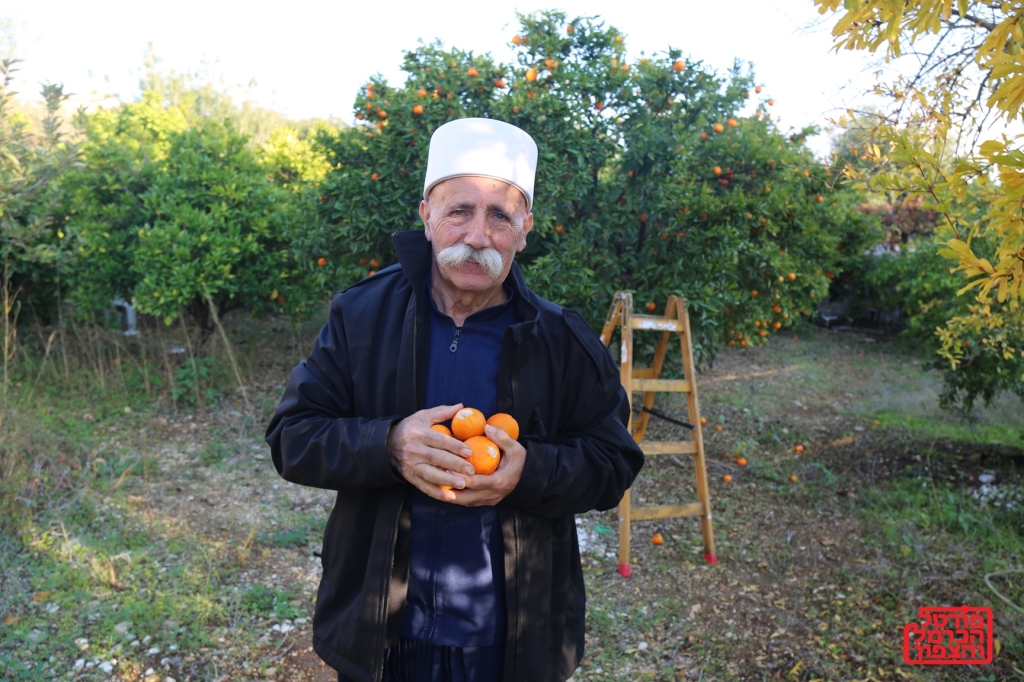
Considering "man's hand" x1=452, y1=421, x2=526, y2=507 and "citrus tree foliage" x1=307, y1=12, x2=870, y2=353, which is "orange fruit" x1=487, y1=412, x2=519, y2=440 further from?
"citrus tree foliage" x1=307, y1=12, x2=870, y2=353

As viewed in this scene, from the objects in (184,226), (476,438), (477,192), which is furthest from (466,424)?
(184,226)

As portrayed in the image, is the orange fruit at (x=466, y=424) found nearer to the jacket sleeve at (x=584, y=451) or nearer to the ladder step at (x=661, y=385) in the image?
the jacket sleeve at (x=584, y=451)

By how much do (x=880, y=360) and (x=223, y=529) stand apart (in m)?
10.7

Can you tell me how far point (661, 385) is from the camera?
15.1 ft

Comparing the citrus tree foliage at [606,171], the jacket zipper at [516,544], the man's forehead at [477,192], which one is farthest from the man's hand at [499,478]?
the citrus tree foliage at [606,171]

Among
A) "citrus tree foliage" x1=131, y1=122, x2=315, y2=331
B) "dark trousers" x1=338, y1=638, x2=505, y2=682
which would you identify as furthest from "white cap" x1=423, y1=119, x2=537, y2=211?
"citrus tree foliage" x1=131, y1=122, x2=315, y2=331

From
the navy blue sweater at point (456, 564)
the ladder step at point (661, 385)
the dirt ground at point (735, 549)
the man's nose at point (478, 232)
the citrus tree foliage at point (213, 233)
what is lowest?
the dirt ground at point (735, 549)

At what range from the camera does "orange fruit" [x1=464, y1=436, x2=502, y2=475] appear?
1632 mm

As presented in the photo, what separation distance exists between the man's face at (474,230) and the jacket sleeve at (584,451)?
0.86 ft

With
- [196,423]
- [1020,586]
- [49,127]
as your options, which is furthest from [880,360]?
[49,127]

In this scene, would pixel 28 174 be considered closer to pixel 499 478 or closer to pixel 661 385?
pixel 661 385

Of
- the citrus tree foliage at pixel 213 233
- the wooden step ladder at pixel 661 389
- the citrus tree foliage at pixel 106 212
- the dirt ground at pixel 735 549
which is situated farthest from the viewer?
the citrus tree foliage at pixel 106 212

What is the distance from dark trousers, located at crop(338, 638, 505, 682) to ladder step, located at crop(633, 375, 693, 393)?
278 centimetres

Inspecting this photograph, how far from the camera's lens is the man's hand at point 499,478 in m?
1.65
